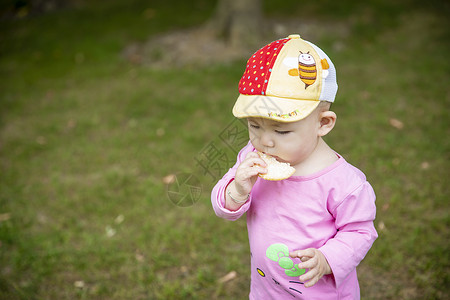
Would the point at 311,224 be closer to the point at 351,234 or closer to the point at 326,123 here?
the point at 351,234

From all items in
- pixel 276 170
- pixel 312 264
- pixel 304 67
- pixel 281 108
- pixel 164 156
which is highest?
pixel 304 67


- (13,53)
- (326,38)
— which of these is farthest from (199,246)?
(13,53)

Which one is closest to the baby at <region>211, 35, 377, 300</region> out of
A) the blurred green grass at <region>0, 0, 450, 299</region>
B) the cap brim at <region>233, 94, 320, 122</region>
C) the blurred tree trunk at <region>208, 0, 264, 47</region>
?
the cap brim at <region>233, 94, 320, 122</region>

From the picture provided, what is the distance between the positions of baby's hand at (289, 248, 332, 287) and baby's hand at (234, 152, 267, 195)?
1.11 ft

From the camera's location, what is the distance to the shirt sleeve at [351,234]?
1.56 meters

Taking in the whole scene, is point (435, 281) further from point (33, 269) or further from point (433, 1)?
point (433, 1)

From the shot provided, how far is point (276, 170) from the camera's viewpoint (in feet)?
5.21

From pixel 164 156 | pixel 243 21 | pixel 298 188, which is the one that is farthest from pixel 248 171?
pixel 243 21

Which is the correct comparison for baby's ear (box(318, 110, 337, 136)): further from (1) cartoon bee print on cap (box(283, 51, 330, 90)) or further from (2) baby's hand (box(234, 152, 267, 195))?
(2) baby's hand (box(234, 152, 267, 195))

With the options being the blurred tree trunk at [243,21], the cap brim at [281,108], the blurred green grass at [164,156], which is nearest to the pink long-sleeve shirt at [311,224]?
the cap brim at [281,108]

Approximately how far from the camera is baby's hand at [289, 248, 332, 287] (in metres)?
1.46

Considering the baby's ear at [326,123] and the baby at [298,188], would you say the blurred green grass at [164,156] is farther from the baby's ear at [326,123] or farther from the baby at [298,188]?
the baby's ear at [326,123]

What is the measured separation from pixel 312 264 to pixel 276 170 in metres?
0.40

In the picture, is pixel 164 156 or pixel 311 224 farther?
pixel 164 156
